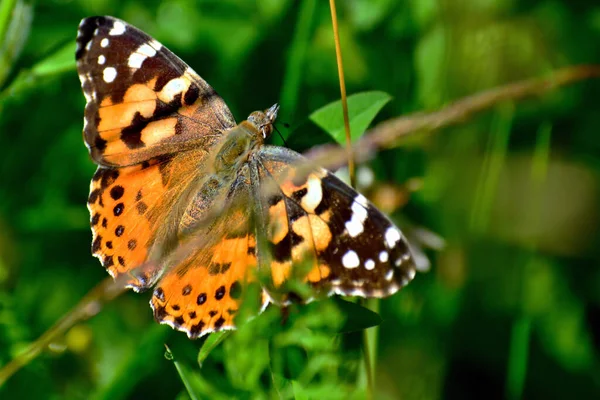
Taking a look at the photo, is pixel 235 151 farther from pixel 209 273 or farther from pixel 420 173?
pixel 420 173

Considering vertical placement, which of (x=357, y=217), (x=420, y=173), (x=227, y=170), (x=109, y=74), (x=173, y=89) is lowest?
(x=420, y=173)

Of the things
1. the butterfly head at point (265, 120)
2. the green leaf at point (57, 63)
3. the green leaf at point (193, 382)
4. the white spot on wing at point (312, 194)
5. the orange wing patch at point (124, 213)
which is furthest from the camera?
the green leaf at point (57, 63)

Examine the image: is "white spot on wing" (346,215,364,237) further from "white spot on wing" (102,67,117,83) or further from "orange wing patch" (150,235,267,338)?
"white spot on wing" (102,67,117,83)

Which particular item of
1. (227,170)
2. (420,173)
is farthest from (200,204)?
(420,173)

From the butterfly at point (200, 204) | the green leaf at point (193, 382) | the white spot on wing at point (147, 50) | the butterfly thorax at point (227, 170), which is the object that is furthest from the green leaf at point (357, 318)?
the white spot on wing at point (147, 50)

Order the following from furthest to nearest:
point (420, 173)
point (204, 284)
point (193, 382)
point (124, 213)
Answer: point (420, 173) → point (124, 213) → point (204, 284) → point (193, 382)

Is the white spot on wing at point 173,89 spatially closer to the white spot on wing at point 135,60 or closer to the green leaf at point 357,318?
the white spot on wing at point 135,60

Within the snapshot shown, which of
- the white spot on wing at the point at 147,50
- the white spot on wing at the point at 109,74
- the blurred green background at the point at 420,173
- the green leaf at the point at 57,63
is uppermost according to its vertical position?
the green leaf at the point at 57,63

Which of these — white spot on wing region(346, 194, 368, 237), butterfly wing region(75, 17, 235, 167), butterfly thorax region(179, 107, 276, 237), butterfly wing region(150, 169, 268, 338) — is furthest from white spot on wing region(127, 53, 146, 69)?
white spot on wing region(346, 194, 368, 237)
